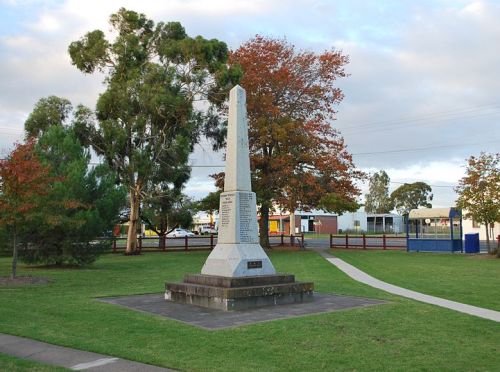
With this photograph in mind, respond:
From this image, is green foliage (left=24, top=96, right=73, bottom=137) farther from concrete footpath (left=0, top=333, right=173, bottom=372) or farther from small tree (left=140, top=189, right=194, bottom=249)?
concrete footpath (left=0, top=333, right=173, bottom=372)

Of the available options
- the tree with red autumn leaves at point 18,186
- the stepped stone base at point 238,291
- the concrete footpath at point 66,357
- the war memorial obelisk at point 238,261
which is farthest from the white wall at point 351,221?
the concrete footpath at point 66,357

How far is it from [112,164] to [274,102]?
35.6 ft

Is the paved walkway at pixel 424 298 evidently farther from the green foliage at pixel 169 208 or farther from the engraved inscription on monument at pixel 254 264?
the green foliage at pixel 169 208

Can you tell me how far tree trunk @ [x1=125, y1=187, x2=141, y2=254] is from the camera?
33125 millimetres

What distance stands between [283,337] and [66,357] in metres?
3.08

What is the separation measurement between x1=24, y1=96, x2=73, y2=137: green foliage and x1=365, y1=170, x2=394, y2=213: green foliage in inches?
3603

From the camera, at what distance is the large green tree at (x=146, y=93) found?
31.2 meters

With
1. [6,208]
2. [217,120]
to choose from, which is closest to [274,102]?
[217,120]

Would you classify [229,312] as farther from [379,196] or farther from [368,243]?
[379,196]

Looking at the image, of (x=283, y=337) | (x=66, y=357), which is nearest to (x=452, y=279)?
(x=283, y=337)

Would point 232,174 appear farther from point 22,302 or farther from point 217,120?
point 217,120

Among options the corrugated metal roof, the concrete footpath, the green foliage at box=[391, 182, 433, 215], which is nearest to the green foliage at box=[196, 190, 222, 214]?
the corrugated metal roof

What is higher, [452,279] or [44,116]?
[44,116]

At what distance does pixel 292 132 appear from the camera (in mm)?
32656
